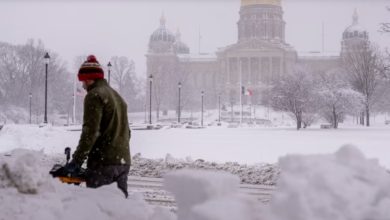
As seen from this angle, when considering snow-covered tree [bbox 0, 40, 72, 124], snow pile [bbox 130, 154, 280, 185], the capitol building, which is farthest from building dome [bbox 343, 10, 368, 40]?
snow pile [bbox 130, 154, 280, 185]

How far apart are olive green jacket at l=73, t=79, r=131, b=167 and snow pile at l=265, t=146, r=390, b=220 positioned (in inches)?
76.5

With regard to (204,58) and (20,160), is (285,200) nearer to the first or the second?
(20,160)

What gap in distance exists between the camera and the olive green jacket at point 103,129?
447 cm

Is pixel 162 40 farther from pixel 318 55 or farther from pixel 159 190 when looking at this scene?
pixel 159 190

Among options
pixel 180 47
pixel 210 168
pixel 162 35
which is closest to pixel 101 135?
pixel 210 168

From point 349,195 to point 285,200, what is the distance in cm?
33

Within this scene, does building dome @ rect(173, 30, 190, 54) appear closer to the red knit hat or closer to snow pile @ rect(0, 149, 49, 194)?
the red knit hat

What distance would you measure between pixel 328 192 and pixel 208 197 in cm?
63

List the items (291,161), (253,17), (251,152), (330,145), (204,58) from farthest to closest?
(204,58) → (253,17) → (330,145) → (251,152) → (291,161)

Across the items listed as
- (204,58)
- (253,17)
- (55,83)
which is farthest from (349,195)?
(204,58)

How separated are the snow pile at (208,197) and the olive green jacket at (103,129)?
1.40 metres

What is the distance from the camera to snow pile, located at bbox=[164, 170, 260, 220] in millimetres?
2883

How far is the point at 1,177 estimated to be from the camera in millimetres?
3703

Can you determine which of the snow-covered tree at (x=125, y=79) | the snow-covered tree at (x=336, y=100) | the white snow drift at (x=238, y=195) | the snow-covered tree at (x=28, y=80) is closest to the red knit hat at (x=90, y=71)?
the white snow drift at (x=238, y=195)
